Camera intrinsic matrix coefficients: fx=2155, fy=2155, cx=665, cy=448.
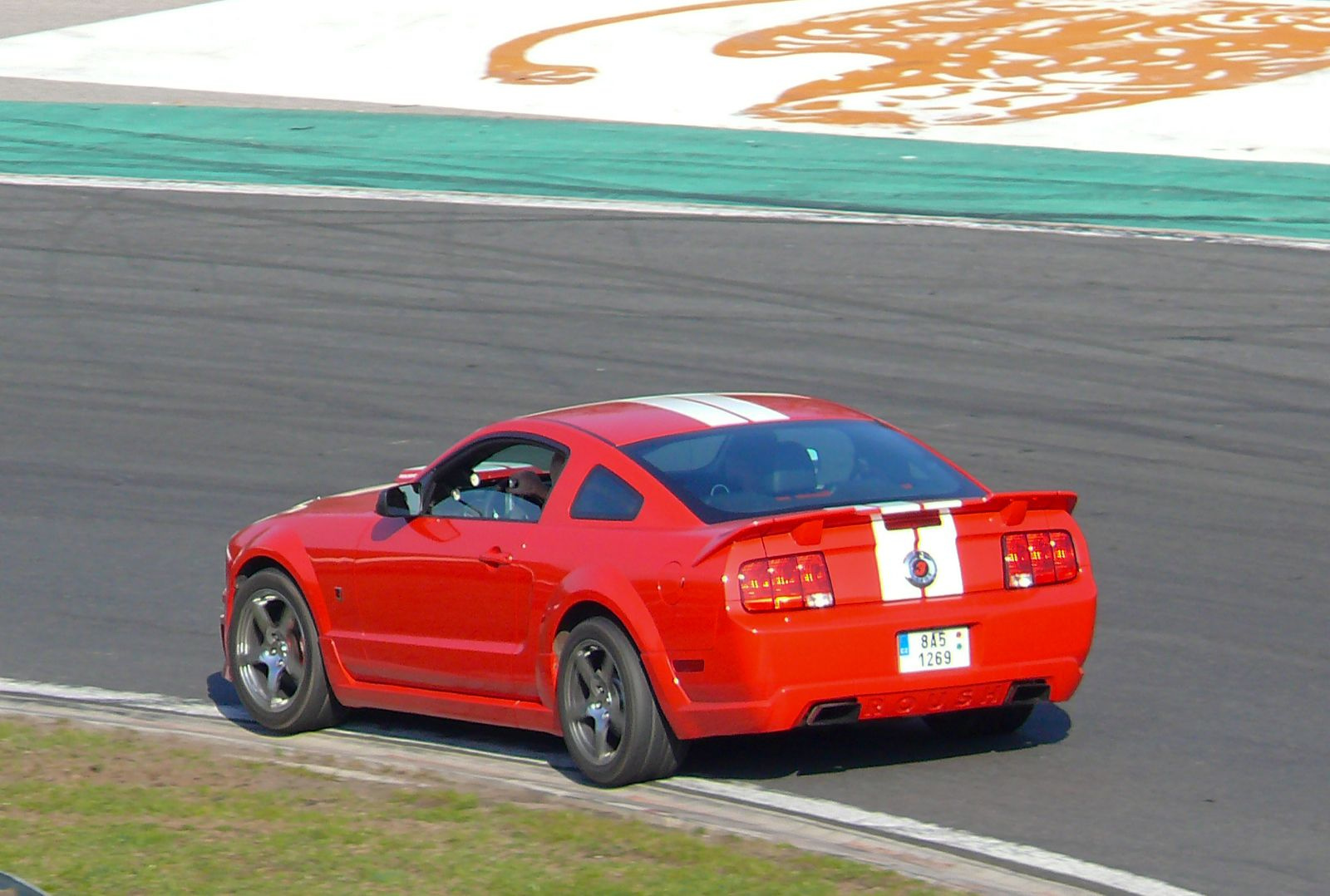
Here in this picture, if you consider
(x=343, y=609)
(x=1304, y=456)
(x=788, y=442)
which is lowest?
(x=1304, y=456)

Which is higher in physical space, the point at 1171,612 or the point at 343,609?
the point at 343,609

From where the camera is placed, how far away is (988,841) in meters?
6.99

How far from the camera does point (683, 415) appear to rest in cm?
845

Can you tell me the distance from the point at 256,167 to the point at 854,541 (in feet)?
56.2

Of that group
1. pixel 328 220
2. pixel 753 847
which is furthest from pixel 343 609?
pixel 328 220

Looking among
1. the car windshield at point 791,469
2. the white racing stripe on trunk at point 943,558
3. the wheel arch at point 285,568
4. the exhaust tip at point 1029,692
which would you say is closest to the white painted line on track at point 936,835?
the exhaust tip at point 1029,692

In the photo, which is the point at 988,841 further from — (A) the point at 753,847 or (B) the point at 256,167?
(B) the point at 256,167

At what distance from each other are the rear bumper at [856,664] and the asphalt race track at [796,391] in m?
0.39

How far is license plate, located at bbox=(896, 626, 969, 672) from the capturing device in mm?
7504

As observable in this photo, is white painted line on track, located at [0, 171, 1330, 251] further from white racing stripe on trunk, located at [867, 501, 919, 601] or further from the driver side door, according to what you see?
white racing stripe on trunk, located at [867, 501, 919, 601]

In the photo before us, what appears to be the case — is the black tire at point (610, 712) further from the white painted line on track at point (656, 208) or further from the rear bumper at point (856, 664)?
the white painted line on track at point (656, 208)

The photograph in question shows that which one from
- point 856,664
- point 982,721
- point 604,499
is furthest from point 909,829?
point 604,499

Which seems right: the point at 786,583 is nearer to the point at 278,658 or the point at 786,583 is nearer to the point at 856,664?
the point at 856,664

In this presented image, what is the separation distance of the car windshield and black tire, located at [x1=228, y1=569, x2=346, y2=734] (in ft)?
5.87
